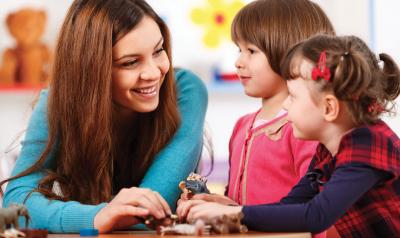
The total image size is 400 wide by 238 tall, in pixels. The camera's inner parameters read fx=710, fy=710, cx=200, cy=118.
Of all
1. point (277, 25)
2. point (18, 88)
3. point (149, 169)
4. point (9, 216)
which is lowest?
point (18, 88)

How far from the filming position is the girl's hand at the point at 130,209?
50.3 inches

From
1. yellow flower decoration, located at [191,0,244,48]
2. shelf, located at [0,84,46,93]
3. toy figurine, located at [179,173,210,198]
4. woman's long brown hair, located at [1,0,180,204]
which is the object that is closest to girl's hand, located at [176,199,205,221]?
toy figurine, located at [179,173,210,198]

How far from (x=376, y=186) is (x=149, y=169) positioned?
63 centimetres

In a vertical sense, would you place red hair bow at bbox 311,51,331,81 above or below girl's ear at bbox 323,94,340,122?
above

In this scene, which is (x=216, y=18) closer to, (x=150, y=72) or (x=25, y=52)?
(x=25, y=52)

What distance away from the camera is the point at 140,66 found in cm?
171

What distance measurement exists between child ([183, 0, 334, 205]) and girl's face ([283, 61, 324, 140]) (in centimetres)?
33

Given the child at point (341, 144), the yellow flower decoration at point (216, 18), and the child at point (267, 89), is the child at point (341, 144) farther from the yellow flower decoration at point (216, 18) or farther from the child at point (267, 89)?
the yellow flower decoration at point (216, 18)

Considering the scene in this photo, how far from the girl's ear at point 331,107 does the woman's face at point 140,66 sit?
1.70 feet

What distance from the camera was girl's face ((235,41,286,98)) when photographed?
176cm

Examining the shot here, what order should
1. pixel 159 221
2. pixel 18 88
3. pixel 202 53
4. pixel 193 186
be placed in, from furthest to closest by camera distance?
1. pixel 18 88
2. pixel 202 53
3. pixel 193 186
4. pixel 159 221

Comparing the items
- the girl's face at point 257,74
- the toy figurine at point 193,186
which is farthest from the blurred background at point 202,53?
the toy figurine at point 193,186

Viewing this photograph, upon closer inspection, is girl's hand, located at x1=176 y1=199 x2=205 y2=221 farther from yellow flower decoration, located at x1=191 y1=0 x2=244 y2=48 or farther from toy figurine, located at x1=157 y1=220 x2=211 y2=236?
yellow flower decoration, located at x1=191 y1=0 x2=244 y2=48

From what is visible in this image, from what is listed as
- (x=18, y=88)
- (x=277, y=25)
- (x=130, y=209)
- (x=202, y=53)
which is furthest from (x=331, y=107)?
(x=18, y=88)
